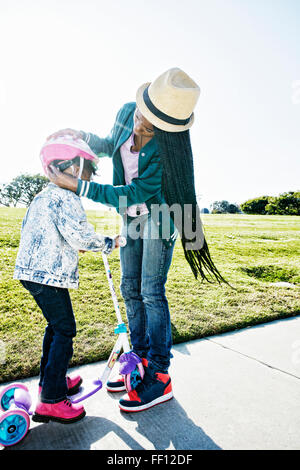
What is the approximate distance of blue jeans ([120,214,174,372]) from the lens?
238 cm

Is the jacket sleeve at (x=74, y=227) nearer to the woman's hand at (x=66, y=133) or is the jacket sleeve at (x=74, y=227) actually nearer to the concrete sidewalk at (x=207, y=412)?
the woman's hand at (x=66, y=133)

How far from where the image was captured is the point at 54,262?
2.06 m

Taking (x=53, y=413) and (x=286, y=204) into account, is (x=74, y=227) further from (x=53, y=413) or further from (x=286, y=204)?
(x=286, y=204)

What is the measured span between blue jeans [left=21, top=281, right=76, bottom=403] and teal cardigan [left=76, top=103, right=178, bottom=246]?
64 cm

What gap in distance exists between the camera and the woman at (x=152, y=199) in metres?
2.10

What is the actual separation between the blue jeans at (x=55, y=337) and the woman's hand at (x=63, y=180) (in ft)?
2.04

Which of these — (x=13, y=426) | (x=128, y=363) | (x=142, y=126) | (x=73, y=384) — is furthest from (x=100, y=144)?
(x=13, y=426)

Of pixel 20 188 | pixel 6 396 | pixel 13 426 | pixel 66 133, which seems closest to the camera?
pixel 13 426

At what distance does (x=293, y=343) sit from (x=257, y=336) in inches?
13.6

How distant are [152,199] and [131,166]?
305mm

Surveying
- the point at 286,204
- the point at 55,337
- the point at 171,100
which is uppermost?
the point at 286,204

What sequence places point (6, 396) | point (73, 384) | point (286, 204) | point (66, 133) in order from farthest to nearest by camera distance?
point (286, 204), point (73, 384), point (66, 133), point (6, 396)

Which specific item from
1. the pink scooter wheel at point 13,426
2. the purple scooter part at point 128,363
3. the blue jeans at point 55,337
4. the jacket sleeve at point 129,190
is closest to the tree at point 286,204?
the jacket sleeve at point 129,190
